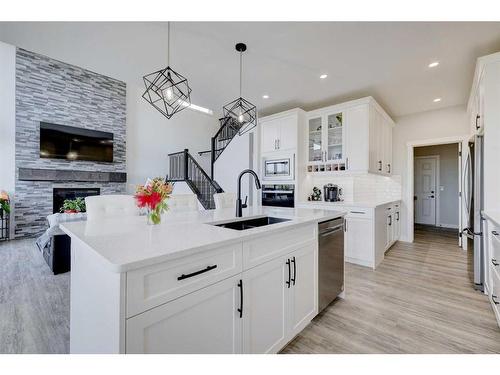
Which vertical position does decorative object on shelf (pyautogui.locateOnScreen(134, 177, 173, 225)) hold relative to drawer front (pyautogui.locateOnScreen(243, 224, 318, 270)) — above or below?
above

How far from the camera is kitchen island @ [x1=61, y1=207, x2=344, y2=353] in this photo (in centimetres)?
90

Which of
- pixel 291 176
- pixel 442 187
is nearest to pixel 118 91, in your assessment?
pixel 291 176

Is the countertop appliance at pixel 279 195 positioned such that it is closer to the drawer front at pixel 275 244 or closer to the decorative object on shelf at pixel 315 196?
the decorative object on shelf at pixel 315 196

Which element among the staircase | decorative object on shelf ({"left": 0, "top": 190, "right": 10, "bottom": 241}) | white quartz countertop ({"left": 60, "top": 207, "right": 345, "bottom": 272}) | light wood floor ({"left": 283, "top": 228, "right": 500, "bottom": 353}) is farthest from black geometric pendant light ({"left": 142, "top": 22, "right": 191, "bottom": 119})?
decorative object on shelf ({"left": 0, "top": 190, "right": 10, "bottom": 241})

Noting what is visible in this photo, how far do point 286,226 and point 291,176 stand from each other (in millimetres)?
2634

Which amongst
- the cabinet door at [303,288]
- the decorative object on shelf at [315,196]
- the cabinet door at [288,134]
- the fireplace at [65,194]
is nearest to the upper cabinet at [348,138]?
the cabinet door at [288,134]

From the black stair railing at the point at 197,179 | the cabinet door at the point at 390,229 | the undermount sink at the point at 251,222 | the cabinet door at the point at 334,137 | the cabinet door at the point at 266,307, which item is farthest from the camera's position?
the black stair railing at the point at 197,179

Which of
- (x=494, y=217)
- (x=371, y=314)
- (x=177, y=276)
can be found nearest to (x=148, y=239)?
(x=177, y=276)

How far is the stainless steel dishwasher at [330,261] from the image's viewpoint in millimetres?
2035

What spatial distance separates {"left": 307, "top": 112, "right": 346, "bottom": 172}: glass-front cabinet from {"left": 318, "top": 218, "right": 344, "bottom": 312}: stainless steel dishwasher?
190 centimetres

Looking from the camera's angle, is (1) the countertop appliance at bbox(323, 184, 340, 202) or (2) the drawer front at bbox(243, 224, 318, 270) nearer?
(2) the drawer front at bbox(243, 224, 318, 270)

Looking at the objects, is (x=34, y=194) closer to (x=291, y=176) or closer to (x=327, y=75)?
(x=291, y=176)

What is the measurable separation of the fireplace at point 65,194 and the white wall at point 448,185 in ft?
30.2

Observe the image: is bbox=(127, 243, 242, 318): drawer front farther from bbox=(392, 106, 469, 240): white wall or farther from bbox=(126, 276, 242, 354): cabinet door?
bbox=(392, 106, 469, 240): white wall
